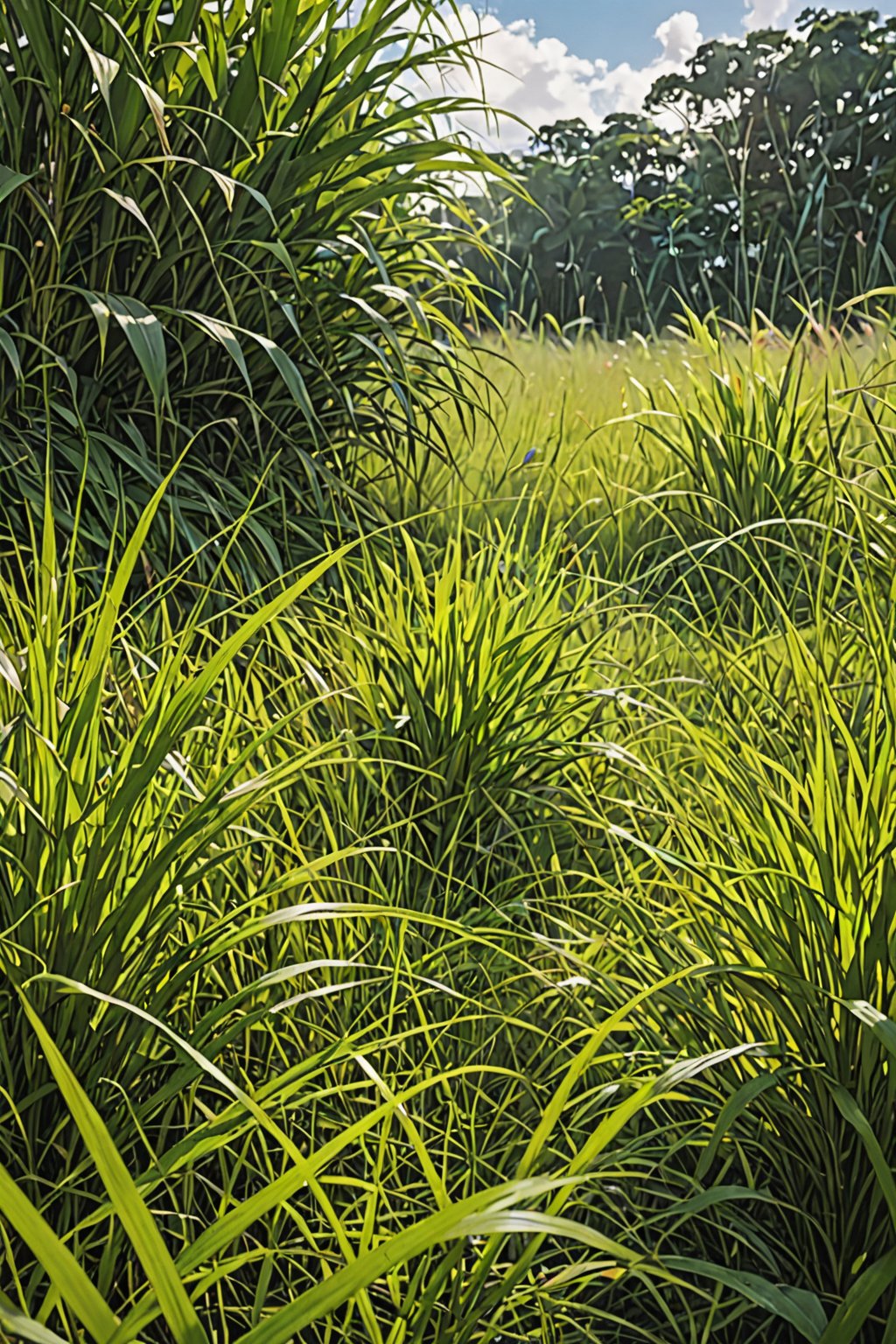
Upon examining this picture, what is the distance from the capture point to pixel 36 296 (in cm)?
165

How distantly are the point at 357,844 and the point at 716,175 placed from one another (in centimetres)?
680

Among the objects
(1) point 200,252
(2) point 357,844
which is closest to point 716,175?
(1) point 200,252

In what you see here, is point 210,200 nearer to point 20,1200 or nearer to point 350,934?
point 350,934

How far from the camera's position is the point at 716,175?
6.98 metres

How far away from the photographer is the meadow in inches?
31.4

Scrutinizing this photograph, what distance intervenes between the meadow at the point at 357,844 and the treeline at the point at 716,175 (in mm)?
4349

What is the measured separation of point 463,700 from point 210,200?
0.92 metres

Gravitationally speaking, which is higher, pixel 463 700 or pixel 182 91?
pixel 182 91

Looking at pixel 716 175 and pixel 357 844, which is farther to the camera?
pixel 716 175

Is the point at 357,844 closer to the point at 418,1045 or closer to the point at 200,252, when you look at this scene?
the point at 418,1045

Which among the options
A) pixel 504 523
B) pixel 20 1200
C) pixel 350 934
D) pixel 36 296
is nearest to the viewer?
pixel 20 1200

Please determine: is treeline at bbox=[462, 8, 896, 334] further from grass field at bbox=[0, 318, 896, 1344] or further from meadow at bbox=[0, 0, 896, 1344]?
grass field at bbox=[0, 318, 896, 1344]

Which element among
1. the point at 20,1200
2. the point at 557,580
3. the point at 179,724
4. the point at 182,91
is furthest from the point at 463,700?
the point at 182,91

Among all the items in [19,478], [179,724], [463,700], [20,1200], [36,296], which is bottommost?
[20,1200]
